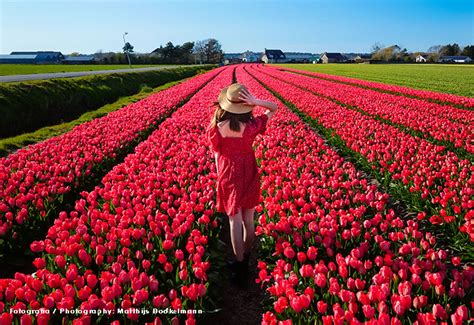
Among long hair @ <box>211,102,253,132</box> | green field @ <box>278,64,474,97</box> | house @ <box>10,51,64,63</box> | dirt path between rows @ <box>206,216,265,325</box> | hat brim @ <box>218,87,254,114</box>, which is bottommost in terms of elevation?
dirt path between rows @ <box>206,216,265,325</box>

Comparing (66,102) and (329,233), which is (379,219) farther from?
(66,102)

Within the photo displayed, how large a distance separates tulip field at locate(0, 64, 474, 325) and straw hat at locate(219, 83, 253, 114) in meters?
0.43

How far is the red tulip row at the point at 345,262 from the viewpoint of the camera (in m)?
2.83

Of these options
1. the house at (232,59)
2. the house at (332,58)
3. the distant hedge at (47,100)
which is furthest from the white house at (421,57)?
the distant hedge at (47,100)

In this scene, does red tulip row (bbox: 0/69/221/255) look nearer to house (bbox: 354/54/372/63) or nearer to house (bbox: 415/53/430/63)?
house (bbox: 354/54/372/63)

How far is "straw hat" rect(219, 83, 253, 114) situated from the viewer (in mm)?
3750

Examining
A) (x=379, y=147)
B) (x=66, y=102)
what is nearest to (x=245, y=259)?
(x=379, y=147)

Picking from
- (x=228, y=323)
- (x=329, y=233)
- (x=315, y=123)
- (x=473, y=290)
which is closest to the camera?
(x=473, y=290)

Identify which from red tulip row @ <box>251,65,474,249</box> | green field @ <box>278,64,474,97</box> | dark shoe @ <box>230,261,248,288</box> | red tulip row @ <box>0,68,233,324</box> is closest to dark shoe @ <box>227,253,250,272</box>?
dark shoe @ <box>230,261,248,288</box>

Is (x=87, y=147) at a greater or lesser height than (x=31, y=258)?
greater

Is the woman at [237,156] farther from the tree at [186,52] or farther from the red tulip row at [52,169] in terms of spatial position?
the tree at [186,52]

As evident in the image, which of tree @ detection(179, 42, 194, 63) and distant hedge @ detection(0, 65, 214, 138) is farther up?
tree @ detection(179, 42, 194, 63)

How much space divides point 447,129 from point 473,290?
7.41 metres

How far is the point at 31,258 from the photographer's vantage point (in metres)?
5.11
